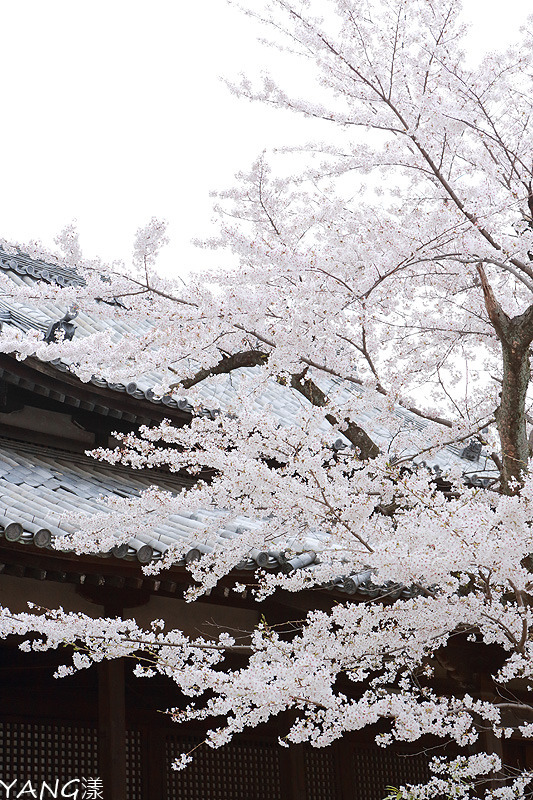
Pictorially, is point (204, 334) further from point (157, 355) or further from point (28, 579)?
point (28, 579)

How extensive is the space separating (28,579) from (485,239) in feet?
10.5

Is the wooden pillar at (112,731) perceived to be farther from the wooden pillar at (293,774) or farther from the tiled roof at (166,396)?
the tiled roof at (166,396)

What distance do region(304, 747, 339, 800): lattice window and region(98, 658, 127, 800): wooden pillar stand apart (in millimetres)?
2756

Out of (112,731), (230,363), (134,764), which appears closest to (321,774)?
(134,764)

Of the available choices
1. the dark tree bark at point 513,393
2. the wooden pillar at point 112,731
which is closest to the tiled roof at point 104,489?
the dark tree bark at point 513,393

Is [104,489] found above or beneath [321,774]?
above

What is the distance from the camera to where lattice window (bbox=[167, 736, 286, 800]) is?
259 inches

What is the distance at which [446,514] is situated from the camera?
11.3 ft

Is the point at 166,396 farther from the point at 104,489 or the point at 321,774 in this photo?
the point at 321,774

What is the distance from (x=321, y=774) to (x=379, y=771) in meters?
0.72

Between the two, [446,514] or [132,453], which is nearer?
[446,514]

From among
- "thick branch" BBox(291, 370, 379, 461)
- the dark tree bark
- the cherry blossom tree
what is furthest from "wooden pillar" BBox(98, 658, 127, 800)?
the dark tree bark

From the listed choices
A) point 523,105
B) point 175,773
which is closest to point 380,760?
point 175,773

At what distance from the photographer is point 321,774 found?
7.41 metres
